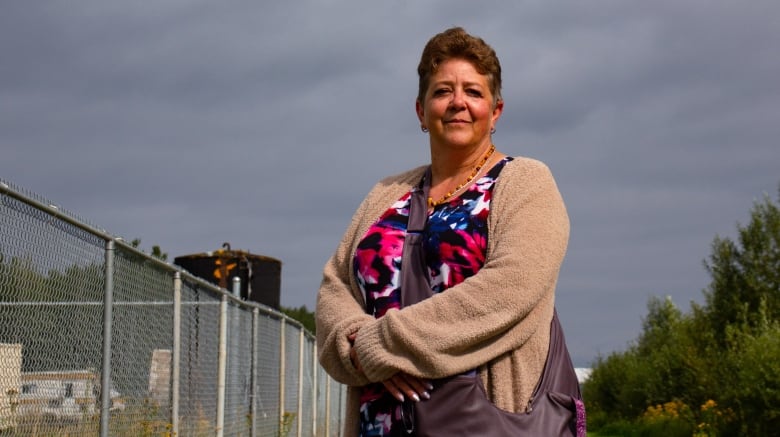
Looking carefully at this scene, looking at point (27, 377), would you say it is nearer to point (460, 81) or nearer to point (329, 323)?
point (329, 323)

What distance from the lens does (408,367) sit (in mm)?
2781

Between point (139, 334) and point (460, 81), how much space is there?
124 inches

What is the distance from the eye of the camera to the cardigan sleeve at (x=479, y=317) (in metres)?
2.77

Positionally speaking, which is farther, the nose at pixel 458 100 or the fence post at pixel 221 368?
the fence post at pixel 221 368

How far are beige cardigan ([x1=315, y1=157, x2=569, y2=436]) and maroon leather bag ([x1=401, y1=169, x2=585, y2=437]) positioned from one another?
0.03 meters

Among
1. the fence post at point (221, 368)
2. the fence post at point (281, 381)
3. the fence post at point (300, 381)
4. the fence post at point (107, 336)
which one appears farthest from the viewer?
the fence post at point (300, 381)

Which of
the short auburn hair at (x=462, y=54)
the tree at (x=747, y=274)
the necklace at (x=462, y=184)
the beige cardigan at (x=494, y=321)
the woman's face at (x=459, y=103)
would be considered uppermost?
the tree at (x=747, y=274)

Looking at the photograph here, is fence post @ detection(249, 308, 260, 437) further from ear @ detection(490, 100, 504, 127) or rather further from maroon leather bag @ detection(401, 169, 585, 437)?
maroon leather bag @ detection(401, 169, 585, 437)

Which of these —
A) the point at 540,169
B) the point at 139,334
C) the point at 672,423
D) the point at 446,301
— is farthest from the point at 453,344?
the point at 672,423

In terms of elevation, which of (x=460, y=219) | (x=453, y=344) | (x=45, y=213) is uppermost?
(x=45, y=213)

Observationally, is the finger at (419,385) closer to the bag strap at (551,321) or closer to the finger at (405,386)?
the finger at (405,386)

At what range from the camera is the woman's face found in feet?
10.2

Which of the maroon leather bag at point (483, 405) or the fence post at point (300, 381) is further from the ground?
the fence post at point (300, 381)

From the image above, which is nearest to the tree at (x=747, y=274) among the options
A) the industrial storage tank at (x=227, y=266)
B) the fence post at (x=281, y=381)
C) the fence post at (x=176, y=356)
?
the industrial storage tank at (x=227, y=266)
